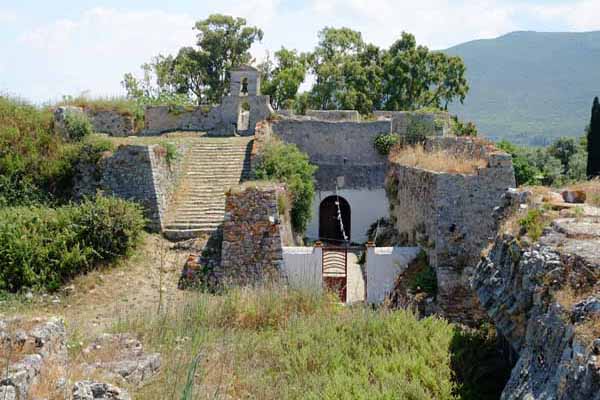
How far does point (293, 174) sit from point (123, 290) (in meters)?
6.04

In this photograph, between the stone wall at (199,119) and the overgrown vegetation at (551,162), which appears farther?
the overgrown vegetation at (551,162)

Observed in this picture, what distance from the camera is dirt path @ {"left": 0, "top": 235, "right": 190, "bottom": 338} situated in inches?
496

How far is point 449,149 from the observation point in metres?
17.0

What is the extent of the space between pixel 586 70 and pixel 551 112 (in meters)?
41.5

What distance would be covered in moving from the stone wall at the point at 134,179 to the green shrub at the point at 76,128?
1.27 m

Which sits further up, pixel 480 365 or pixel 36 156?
pixel 36 156

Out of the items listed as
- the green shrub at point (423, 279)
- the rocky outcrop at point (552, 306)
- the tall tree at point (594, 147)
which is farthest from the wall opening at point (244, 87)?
the rocky outcrop at point (552, 306)

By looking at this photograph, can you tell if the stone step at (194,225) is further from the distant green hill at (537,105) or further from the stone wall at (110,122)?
the distant green hill at (537,105)

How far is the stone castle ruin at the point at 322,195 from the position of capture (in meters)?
13.8

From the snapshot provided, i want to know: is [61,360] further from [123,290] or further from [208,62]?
[208,62]

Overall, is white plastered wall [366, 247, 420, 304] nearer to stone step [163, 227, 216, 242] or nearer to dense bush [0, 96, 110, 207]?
stone step [163, 227, 216, 242]

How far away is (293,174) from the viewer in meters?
17.6

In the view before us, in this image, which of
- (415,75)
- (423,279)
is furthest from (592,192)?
(415,75)

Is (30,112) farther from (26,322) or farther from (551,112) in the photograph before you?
(551,112)
